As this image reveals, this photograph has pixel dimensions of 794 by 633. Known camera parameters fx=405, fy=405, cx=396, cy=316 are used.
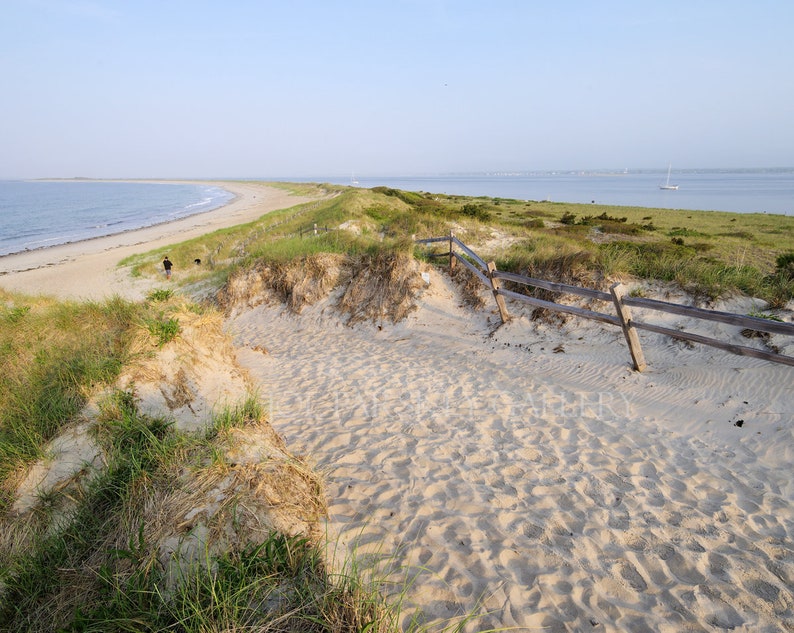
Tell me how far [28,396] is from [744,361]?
379 inches

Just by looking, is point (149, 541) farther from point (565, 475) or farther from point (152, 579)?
point (565, 475)

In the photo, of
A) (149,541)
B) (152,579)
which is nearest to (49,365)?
(149,541)

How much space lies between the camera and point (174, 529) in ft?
9.23

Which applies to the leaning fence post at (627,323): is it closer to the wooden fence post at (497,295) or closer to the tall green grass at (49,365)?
the wooden fence post at (497,295)

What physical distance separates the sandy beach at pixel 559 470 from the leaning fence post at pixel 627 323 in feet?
0.74

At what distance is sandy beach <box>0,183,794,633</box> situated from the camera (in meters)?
2.96

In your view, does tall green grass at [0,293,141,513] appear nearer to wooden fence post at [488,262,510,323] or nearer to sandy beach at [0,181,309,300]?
sandy beach at [0,181,309,300]

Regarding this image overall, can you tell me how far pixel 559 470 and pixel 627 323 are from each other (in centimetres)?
301

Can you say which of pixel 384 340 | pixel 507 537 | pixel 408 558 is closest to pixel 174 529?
pixel 408 558

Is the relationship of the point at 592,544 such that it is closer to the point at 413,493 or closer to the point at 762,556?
the point at 762,556

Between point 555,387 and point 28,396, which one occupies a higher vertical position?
point 28,396

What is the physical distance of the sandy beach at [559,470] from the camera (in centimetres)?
296

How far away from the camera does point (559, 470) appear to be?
4402mm

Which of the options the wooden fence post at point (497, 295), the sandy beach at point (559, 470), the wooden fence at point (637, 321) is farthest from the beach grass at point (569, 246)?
the wooden fence at point (637, 321)
